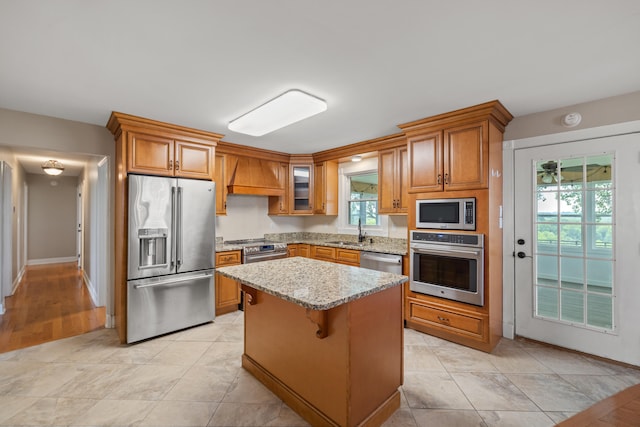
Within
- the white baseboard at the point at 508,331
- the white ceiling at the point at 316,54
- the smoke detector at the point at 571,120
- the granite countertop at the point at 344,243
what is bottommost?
the white baseboard at the point at 508,331

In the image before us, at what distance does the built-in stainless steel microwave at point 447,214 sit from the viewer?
290cm

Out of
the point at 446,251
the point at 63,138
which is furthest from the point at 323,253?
the point at 63,138

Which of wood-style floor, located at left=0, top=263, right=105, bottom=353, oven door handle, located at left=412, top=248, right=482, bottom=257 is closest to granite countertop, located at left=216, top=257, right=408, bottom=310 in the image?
oven door handle, located at left=412, top=248, right=482, bottom=257

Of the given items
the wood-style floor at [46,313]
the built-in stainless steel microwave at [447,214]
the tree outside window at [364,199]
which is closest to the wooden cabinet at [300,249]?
the tree outside window at [364,199]

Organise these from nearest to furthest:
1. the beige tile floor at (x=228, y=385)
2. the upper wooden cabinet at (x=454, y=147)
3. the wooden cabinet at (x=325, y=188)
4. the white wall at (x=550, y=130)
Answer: the beige tile floor at (x=228, y=385) < the white wall at (x=550, y=130) < the upper wooden cabinet at (x=454, y=147) < the wooden cabinet at (x=325, y=188)

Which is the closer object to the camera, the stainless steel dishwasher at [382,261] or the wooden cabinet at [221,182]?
the stainless steel dishwasher at [382,261]

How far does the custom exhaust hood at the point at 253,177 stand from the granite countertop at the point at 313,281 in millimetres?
2078

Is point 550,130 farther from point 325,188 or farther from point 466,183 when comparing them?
point 325,188

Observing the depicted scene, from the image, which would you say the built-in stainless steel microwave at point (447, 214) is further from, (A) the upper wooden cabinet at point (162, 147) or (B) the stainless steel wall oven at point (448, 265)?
(A) the upper wooden cabinet at point (162, 147)

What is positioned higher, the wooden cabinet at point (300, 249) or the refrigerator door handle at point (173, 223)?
the refrigerator door handle at point (173, 223)

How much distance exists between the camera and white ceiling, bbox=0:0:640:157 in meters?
1.53

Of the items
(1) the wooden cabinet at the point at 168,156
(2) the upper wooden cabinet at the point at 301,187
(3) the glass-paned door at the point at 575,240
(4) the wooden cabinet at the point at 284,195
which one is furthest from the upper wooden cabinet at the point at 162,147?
(3) the glass-paned door at the point at 575,240

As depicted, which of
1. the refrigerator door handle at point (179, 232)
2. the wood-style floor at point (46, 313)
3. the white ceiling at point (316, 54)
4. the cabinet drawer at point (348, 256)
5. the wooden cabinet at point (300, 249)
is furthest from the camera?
the wooden cabinet at point (300, 249)

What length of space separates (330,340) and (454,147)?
228 centimetres
